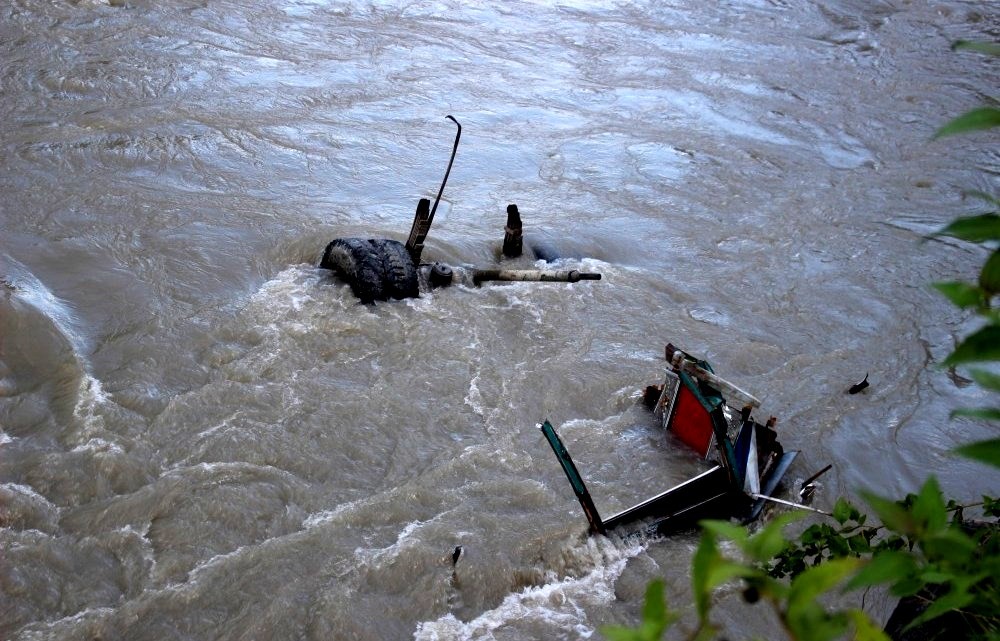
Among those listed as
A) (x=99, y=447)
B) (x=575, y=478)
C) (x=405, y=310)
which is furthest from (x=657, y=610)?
(x=405, y=310)

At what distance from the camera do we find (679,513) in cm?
407

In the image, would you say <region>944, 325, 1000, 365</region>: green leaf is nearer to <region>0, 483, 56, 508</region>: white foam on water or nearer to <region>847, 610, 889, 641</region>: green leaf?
<region>847, 610, 889, 641</region>: green leaf

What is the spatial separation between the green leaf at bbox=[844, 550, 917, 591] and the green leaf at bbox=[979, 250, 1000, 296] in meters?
0.31

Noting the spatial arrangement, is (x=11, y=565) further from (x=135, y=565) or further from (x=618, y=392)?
(x=618, y=392)

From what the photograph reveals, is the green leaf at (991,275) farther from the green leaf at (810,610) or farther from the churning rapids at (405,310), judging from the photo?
the green leaf at (810,610)

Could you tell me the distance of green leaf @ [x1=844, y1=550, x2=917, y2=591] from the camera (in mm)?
→ 924

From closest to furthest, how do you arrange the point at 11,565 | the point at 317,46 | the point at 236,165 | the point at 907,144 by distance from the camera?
the point at 11,565 < the point at 236,165 < the point at 907,144 < the point at 317,46

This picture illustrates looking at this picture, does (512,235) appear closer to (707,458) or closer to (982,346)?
(707,458)

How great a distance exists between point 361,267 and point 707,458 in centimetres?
241

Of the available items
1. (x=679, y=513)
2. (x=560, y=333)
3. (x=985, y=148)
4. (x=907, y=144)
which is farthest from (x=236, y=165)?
(x=985, y=148)

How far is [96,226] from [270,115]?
251 centimetres

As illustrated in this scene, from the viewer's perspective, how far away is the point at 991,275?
1.01 metres

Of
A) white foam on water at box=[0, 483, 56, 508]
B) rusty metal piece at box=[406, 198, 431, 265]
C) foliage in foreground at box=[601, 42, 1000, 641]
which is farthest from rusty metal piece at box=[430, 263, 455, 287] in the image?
foliage in foreground at box=[601, 42, 1000, 641]

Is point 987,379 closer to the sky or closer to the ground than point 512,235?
closer to the sky
